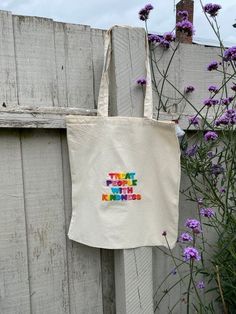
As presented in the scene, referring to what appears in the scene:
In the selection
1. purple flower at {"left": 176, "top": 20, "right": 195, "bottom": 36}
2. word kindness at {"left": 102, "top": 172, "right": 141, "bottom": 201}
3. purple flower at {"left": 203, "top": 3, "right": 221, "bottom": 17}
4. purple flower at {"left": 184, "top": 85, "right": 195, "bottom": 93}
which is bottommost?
word kindness at {"left": 102, "top": 172, "right": 141, "bottom": 201}

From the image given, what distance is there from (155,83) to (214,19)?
0.37 metres

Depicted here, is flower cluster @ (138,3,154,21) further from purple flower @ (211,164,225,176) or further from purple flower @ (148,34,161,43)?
purple flower @ (211,164,225,176)

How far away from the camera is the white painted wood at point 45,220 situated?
151cm

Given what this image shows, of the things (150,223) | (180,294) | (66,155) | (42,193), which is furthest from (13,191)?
(180,294)

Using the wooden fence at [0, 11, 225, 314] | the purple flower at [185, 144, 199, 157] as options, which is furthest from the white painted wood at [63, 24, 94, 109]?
the purple flower at [185, 144, 199, 157]

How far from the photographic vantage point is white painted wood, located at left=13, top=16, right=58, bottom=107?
1.46 m

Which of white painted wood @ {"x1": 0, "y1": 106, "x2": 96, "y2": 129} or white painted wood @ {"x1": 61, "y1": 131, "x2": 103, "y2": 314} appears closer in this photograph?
white painted wood @ {"x1": 0, "y1": 106, "x2": 96, "y2": 129}

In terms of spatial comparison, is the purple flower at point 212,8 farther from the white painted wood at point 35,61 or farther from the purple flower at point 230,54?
the white painted wood at point 35,61

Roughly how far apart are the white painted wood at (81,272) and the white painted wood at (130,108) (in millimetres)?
89

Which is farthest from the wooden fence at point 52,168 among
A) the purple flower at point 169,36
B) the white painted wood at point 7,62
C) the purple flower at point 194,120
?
the purple flower at point 194,120

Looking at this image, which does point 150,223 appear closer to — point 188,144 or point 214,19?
point 188,144

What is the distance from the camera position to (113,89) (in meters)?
1.62

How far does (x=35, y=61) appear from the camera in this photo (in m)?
1.49

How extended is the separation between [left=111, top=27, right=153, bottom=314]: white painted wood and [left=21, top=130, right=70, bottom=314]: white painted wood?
24cm
